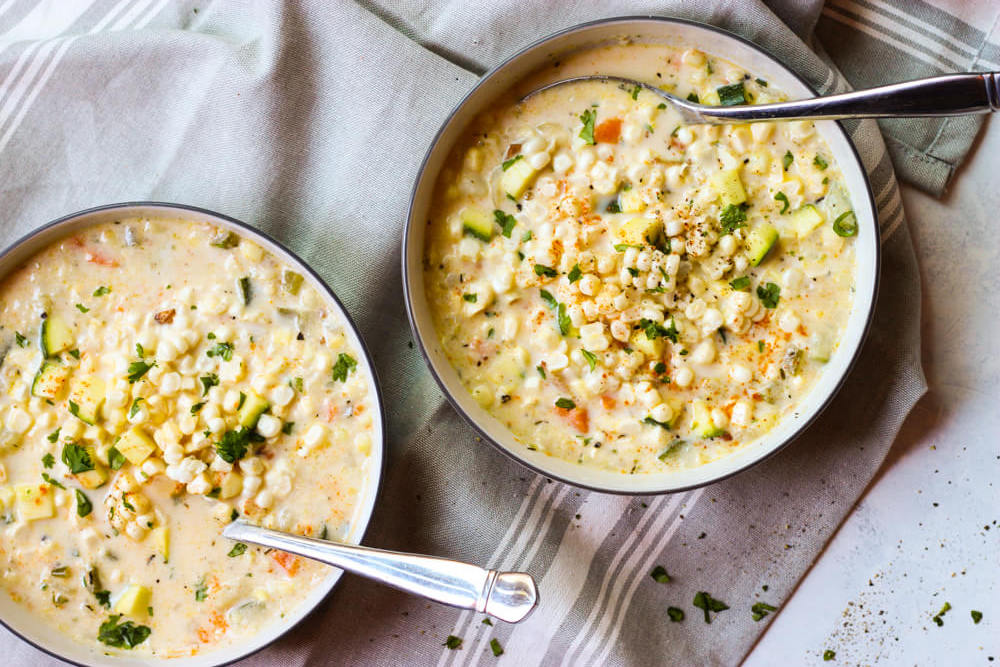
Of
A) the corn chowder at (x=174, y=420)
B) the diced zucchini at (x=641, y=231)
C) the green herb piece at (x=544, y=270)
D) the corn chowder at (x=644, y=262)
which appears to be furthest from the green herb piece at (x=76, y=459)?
the diced zucchini at (x=641, y=231)

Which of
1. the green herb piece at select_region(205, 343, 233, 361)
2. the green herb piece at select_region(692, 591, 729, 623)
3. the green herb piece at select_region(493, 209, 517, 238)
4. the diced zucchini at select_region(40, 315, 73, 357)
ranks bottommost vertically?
the green herb piece at select_region(692, 591, 729, 623)

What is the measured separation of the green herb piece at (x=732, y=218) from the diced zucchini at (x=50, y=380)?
203 cm

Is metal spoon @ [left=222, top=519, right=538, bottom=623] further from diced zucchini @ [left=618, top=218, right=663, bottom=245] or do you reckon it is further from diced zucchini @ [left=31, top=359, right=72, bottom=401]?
diced zucchini @ [left=618, top=218, right=663, bottom=245]

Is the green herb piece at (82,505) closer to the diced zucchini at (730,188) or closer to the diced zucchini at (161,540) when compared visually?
the diced zucchini at (161,540)

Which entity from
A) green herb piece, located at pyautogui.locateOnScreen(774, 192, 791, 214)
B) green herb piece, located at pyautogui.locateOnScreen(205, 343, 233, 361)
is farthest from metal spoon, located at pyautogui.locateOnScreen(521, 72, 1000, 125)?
green herb piece, located at pyautogui.locateOnScreen(205, 343, 233, 361)

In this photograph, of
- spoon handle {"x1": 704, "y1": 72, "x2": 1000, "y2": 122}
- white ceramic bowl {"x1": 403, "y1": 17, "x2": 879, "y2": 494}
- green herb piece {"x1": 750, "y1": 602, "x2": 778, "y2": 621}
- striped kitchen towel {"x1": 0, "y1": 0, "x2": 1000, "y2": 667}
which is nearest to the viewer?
spoon handle {"x1": 704, "y1": 72, "x2": 1000, "y2": 122}

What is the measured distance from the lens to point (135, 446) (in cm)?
273

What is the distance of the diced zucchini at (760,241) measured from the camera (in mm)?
2652

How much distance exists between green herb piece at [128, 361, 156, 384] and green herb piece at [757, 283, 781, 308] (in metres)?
1.86

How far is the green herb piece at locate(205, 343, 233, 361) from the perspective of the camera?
276cm

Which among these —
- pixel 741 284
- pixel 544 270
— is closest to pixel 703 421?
pixel 741 284

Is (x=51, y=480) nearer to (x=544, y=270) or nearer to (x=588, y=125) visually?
(x=544, y=270)

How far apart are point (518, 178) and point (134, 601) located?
1.75 meters

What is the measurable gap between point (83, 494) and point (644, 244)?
1.87 meters
